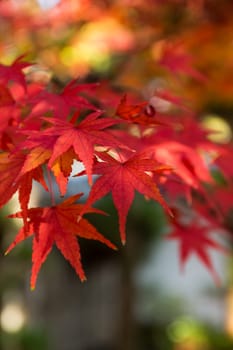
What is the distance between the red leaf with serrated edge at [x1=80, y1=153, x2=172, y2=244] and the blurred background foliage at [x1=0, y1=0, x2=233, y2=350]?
32cm

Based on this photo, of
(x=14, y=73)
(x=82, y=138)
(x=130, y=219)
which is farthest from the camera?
(x=130, y=219)

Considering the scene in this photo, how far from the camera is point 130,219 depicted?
5.57 meters

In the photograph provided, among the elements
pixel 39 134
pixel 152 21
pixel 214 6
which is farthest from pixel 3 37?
pixel 39 134

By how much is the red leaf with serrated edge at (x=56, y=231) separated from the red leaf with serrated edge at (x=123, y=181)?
0.25 ft

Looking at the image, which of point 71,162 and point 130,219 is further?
point 130,219

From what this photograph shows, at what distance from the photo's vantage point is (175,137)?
149 cm

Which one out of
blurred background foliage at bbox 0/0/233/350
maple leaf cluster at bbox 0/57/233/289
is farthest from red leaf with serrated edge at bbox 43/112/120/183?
blurred background foliage at bbox 0/0/233/350

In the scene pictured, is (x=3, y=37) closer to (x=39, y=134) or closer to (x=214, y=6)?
(x=214, y=6)

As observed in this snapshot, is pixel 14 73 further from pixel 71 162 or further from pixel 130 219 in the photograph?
pixel 130 219

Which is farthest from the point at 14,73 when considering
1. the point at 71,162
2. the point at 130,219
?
the point at 130,219

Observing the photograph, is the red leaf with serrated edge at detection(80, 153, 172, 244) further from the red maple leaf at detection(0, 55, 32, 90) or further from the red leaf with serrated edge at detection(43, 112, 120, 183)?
the red maple leaf at detection(0, 55, 32, 90)

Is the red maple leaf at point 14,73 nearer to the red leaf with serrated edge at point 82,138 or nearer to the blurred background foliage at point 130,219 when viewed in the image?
the blurred background foliage at point 130,219

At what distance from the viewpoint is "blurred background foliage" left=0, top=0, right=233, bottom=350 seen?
2838 mm

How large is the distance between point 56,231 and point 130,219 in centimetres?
460
